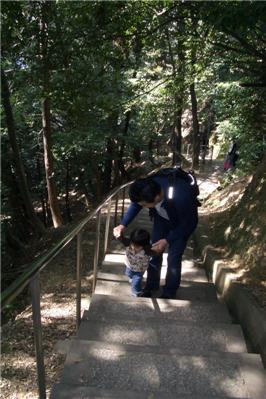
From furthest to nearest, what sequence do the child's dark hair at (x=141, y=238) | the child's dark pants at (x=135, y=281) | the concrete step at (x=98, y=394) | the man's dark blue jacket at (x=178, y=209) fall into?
the child's dark pants at (x=135, y=281), the child's dark hair at (x=141, y=238), the man's dark blue jacket at (x=178, y=209), the concrete step at (x=98, y=394)

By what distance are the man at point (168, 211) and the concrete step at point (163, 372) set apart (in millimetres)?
1175

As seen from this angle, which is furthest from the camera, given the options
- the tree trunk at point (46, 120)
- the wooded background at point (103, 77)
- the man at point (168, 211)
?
the tree trunk at point (46, 120)

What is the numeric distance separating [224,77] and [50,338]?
8.85 metres

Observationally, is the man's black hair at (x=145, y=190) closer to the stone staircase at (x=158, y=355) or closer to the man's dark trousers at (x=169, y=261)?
the man's dark trousers at (x=169, y=261)

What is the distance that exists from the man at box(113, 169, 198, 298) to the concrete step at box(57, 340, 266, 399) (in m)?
1.18

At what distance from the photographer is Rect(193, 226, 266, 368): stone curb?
126 inches

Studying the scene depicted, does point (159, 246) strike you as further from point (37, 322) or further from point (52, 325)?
point (37, 322)

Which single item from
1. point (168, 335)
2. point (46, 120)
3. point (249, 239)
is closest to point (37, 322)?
point (168, 335)

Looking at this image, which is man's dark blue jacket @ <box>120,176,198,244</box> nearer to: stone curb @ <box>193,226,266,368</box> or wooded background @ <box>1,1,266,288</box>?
stone curb @ <box>193,226,266,368</box>

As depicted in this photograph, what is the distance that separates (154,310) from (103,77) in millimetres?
4667

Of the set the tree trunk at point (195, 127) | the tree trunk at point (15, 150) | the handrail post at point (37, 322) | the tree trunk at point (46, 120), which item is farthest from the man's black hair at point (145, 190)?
the tree trunk at point (195, 127)

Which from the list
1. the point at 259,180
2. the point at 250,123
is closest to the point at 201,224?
the point at 259,180

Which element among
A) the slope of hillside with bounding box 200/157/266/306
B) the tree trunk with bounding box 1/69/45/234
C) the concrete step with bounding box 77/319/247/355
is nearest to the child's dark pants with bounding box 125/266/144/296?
the concrete step with bounding box 77/319/247/355

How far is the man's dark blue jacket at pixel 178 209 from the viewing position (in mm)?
3812
